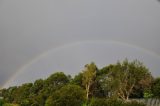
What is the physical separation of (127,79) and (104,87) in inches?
258

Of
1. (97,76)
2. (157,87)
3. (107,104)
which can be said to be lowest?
(107,104)

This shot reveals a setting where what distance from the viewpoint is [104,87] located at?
75500 mm

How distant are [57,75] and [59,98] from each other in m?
29.9

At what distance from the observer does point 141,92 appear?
2881 inches

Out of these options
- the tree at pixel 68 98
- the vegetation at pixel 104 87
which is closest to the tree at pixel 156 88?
the vegetation at pixel 104 87

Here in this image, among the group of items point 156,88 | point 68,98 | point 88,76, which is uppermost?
point 88,76

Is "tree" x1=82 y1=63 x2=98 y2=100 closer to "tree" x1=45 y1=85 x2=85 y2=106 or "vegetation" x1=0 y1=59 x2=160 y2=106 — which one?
"vegetation" x1=0 y1=59 x2=160 y2=106

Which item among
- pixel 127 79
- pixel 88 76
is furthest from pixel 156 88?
pixel 88 76

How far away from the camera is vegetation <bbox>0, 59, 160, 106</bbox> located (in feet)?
197

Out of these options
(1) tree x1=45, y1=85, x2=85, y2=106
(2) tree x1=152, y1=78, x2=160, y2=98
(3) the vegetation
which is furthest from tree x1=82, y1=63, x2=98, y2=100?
(1) tree x1=45, y1=85, x2=85, y2=106

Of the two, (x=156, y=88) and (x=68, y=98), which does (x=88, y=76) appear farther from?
(x=68, y=98)

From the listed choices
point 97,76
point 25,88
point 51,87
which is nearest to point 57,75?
point 51,87

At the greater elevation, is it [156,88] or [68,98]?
[156,88]

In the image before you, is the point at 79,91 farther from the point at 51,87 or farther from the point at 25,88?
the point at 25,88
